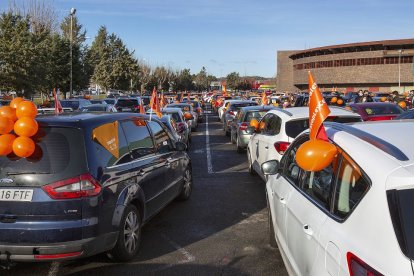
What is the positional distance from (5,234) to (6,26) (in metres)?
30.4

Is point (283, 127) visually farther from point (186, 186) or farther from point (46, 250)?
point (46, 250)

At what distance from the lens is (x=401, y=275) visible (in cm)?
208

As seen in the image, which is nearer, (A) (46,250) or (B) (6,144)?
(A) (46,250)

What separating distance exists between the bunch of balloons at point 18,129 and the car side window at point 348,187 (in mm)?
2935

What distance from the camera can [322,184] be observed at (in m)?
3.42

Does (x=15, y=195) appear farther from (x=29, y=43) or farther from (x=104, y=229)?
(x=29, y=43)

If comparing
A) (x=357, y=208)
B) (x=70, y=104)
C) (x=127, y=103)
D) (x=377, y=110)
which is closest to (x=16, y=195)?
(x=357, y=208)

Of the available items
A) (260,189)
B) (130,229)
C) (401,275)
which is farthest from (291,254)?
(260,189)

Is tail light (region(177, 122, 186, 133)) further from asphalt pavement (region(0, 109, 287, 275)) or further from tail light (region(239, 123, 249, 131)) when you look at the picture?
asphalt pavement (region(0, 109, 287, 275))

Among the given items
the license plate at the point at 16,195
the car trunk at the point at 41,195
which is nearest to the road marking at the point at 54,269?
the car trunk at the point at 41,195

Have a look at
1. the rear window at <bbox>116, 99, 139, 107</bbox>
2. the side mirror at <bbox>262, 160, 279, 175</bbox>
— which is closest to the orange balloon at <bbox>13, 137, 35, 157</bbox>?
the side mirror at <bbox>262, 160, 279, 175</bbox>

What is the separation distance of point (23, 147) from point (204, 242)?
2580mm

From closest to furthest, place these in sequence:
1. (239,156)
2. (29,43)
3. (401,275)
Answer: (401,275) → (239,156) → (29,43)

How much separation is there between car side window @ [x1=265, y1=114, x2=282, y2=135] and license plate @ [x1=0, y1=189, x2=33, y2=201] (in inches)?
199
